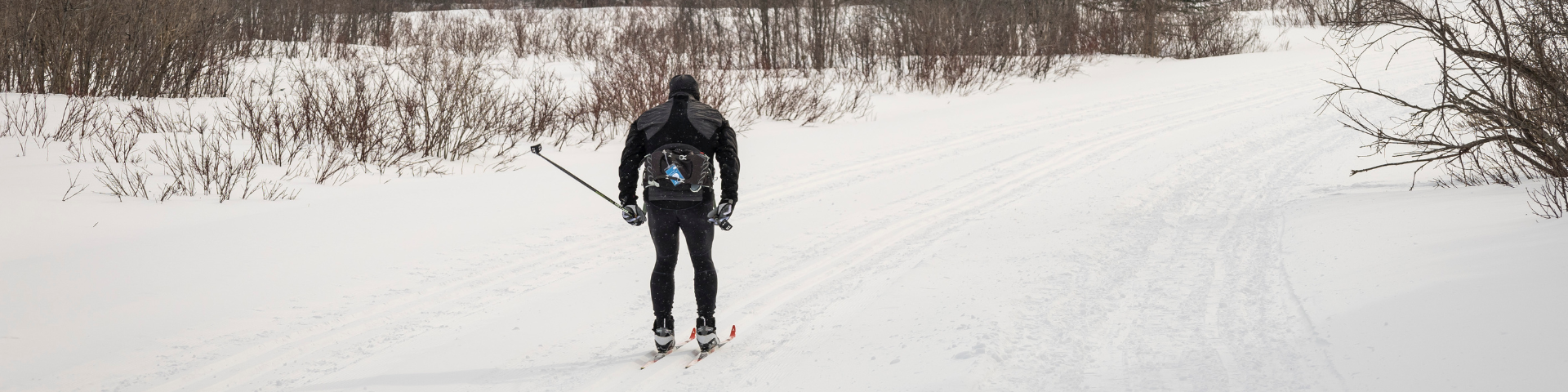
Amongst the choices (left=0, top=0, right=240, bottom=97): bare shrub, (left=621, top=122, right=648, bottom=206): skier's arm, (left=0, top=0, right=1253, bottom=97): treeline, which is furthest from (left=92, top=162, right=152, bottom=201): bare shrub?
(left=621, top=122, right=648, bottom=206): skier's arm

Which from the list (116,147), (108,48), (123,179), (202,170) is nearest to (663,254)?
(202,170)

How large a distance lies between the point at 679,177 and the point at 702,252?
44cm

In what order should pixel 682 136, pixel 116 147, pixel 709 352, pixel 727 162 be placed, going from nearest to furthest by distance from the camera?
1. pixel 682 136
2. pixel 727 162
3. pixel 709 352
4. pixel 116 147

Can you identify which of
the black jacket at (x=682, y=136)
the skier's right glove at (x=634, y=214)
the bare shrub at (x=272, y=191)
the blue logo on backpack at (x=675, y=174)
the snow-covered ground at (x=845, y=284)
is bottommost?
the snow-covered ground at (x=845, y=284)

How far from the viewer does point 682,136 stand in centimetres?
Result: 393

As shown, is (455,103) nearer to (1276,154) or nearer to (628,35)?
(1276,154)

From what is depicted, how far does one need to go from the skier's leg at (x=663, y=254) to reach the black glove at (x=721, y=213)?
15cm

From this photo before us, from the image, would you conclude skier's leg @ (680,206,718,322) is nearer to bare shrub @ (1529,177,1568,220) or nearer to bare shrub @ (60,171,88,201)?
bare shrub @ (1529,177,1568,220)

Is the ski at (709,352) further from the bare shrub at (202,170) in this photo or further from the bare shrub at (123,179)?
the bare shrub at (123,179)

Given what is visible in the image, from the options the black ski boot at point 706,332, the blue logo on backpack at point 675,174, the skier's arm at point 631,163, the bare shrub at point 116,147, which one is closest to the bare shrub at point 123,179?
the bare shrub at point 116,147

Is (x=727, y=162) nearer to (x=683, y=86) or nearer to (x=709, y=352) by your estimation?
(x=683, y=86)

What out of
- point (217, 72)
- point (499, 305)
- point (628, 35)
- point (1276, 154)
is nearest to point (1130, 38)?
point (628, 35)

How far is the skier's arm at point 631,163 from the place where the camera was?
4.01 m

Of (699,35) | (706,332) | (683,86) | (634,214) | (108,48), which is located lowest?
(706,332)
